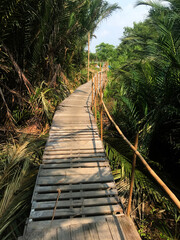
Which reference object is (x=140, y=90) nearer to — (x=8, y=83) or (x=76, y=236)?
(x=8, y=83)

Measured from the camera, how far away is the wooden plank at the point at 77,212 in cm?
163

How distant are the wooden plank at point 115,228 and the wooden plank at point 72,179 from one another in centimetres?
59

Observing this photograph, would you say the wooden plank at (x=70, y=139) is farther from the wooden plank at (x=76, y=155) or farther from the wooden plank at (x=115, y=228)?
the wooden plank at (x=115, y=228)

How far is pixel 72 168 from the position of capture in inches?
93.4

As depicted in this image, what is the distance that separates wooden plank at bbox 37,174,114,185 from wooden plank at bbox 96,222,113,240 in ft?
2.05

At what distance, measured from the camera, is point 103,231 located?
4.83 feet

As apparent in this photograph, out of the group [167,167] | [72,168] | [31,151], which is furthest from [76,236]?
[167,167]

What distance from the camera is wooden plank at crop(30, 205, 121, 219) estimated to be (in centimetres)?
163

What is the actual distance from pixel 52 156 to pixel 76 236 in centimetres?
137

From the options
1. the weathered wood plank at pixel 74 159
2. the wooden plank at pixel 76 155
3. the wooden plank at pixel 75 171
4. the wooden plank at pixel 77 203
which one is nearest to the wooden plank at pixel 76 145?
the wooden plank at pixel 76 155

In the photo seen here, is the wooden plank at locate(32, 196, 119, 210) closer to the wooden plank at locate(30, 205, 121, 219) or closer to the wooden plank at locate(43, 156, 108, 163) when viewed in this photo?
the wooden plank at locate(30, 205, 121, 219)

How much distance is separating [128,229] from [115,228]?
0.12 m

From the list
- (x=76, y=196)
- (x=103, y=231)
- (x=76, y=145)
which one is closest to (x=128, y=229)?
(x=103, y=231)

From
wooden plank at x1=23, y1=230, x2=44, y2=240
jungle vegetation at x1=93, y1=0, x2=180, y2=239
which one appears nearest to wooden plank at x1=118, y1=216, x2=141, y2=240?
wooden plank at x1=23, y1=230, x2=44, y2=240
